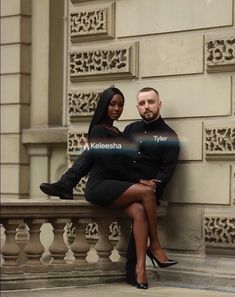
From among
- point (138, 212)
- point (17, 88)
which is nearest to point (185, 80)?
point (138, 212)

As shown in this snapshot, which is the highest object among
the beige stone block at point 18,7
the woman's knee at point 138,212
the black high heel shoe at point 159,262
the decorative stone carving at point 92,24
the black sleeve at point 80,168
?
the beige stone block at point 18,7

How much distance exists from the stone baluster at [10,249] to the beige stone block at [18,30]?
15.5 ft

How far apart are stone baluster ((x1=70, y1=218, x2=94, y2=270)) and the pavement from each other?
26 cm

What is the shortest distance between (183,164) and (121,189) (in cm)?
97

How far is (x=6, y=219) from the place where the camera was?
1004cm

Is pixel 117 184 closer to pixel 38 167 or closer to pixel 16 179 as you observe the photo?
pixel 38 167

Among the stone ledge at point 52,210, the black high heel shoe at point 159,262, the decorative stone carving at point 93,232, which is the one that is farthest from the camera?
the decorative stone carving at point 93,232

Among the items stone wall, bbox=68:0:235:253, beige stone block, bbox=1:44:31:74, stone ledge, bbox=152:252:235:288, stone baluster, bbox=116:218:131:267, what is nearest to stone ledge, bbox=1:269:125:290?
stone baluster, bbox=116:218:131:267

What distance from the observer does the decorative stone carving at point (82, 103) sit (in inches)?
464

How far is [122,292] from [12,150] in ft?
15.5

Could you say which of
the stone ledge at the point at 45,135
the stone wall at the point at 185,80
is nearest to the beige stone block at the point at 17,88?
the stone ledge at the point at 45,135

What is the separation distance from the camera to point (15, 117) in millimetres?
14344

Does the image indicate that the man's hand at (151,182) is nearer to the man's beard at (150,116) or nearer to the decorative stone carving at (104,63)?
the man's beard at (150,116)

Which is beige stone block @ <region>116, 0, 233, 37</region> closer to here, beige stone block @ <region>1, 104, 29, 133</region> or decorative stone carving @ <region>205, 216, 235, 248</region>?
decorative stone carving @ <region>205, 216, 235, 248</region>
